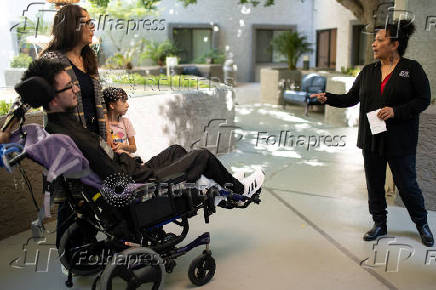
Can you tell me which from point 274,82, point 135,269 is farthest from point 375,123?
point 274,82

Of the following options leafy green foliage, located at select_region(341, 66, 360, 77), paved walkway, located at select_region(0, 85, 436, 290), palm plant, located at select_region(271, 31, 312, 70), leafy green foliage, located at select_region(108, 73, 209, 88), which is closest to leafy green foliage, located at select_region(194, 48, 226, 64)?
palm plant, located at select_region(271, 31, 312, 70)

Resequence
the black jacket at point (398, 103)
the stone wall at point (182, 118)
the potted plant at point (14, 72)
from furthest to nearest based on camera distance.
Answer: the potted plant at point (14, 72) → the stone wall at point (182, 118) → the black jacket at point (398, 103)

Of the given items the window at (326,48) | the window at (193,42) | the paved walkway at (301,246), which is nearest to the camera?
the paved walkway at (301,246)

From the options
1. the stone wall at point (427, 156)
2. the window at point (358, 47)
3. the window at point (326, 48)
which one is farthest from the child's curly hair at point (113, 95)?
the window at point (326, 48)

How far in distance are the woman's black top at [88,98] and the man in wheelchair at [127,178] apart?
0.26 metres

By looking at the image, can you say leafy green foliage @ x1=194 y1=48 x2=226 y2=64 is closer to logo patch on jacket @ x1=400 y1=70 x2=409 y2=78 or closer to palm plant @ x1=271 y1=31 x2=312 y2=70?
palm plant @ x1=271 y1=31 x2=312 y2=70

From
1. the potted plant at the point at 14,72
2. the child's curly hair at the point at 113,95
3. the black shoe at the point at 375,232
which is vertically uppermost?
the child's curly hair at the point at 113,95

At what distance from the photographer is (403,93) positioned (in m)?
4.28

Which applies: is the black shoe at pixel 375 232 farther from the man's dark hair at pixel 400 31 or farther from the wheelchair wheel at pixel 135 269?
the wheelchair wheel at pixel 135 269

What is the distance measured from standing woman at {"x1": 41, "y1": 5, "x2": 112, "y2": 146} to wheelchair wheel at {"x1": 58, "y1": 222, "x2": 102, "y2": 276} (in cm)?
76

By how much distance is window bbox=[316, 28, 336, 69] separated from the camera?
68.9 ft

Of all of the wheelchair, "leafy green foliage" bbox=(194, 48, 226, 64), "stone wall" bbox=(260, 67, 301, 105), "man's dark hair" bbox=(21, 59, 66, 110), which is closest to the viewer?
the wheelchair

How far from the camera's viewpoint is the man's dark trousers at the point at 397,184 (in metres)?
4.38

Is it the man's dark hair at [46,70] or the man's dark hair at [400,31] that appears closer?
the man's dark hair at [46,70]
